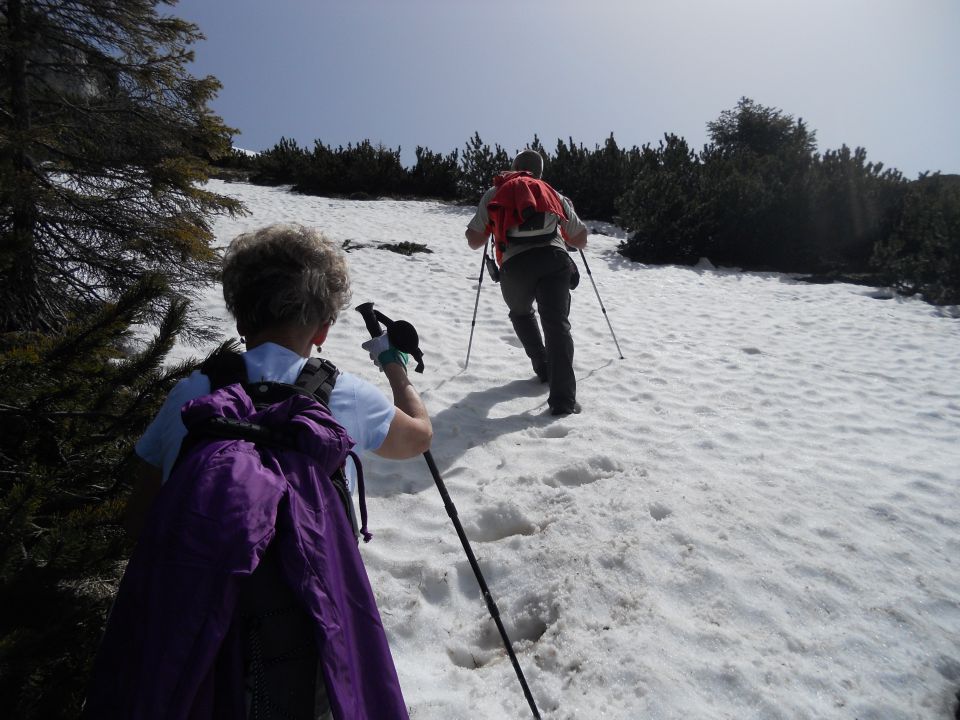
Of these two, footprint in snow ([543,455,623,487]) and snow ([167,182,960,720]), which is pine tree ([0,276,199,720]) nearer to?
snow ([167,182,960,720])

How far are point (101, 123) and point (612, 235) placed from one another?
11.0 metres

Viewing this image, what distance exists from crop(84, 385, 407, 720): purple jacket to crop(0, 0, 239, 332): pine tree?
9.44 feet

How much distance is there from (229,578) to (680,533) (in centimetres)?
241

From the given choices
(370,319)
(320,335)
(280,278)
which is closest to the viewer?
(280,278)

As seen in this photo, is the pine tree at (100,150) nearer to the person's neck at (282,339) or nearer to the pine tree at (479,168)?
the person's neck at (282,339)

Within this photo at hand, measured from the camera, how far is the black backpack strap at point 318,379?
136 centimetres

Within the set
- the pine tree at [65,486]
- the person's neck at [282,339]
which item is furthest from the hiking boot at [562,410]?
the person's neck at [282,339]

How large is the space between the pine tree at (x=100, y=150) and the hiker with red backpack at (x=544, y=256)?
7.43ft

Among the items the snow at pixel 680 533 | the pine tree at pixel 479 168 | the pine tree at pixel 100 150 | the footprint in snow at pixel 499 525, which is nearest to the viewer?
the snow at pixel 680 533

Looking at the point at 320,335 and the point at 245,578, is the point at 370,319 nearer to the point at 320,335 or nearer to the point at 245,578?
the point at 320,335

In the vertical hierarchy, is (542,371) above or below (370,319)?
below

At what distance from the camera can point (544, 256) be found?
169 inches

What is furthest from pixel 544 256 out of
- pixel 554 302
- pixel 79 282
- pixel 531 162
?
pixel 79 282

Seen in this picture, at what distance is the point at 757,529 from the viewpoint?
2.84 metres
